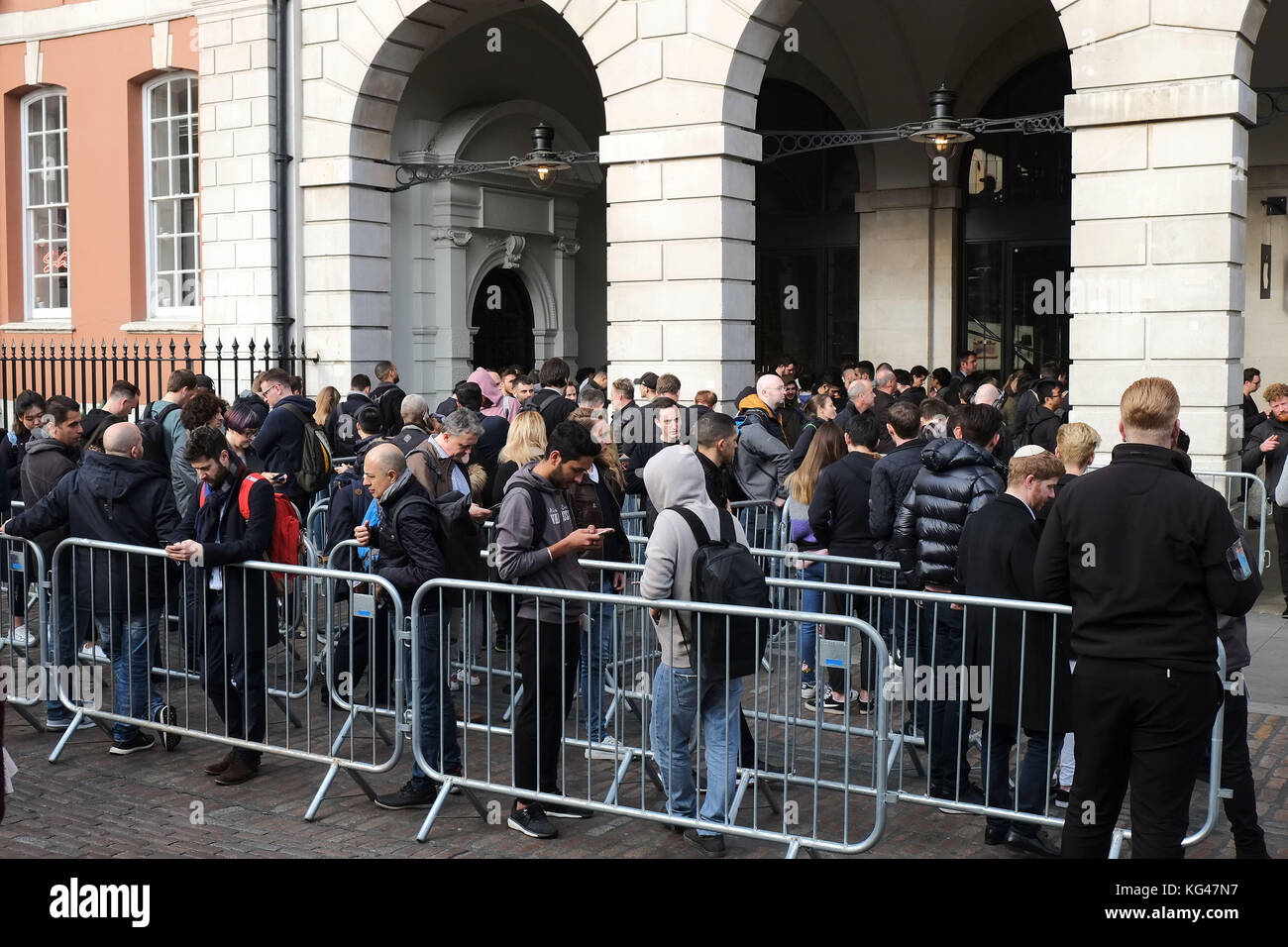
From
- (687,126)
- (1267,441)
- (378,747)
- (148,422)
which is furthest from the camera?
(687,126)

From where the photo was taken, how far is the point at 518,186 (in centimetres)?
1931

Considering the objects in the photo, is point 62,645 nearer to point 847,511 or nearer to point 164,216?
point 847,511

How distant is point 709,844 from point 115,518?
3.79 m

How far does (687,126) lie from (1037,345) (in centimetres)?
811

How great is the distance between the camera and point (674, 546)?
→ 19.7 feet

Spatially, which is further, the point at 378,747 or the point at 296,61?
the point at 296,61

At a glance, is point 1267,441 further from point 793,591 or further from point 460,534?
point 460,534

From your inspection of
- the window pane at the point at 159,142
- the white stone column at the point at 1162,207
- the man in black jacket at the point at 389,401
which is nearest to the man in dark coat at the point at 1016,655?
the white stone column at the point at 1162,207

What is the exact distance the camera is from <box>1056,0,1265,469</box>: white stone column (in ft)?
39.4

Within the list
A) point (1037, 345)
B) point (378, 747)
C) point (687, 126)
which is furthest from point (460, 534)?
point (1037, 345)

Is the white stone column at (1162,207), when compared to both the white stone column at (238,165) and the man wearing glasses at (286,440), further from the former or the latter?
the white stone column at (238,165)

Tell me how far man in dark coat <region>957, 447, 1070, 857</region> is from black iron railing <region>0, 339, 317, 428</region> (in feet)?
35.7

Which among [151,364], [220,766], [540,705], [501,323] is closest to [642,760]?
[540,705]

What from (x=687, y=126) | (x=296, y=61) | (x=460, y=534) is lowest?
(x=460, y=534)
